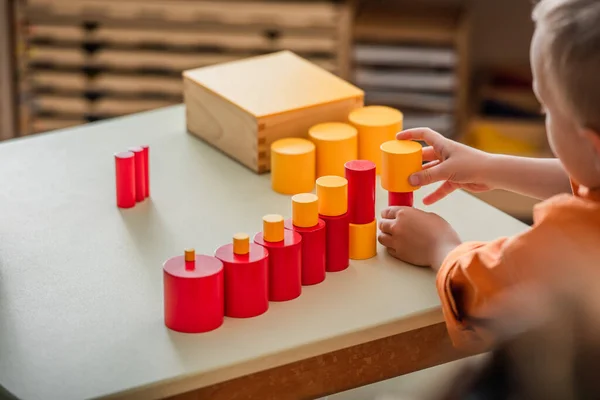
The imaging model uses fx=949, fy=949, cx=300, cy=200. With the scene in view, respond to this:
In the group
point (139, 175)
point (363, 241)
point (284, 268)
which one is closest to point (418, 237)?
point (363, 241)

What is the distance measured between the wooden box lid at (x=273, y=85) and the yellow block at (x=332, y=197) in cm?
27

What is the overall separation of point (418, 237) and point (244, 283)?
0.83 feet

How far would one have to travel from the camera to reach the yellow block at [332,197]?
1.20m

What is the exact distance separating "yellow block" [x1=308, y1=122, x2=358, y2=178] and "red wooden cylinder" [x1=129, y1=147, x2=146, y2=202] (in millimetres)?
256

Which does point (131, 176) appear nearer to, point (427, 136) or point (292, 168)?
point (292, 168)

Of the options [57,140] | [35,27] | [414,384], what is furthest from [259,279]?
[35,27]

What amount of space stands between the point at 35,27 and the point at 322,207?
5.57 feet

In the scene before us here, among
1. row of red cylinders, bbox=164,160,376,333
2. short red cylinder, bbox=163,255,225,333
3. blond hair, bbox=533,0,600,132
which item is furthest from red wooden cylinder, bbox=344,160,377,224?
blond hair, bbox=533,0,600,132

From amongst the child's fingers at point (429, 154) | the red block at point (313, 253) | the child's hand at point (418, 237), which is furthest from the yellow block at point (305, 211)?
the child's fingers at point (429, 154)

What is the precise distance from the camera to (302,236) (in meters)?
1.16

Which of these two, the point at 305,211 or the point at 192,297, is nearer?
the point at 192,297

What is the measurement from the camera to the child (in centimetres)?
90

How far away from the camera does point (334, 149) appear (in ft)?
4.63

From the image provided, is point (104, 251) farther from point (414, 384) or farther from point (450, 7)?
point (450, 7)
